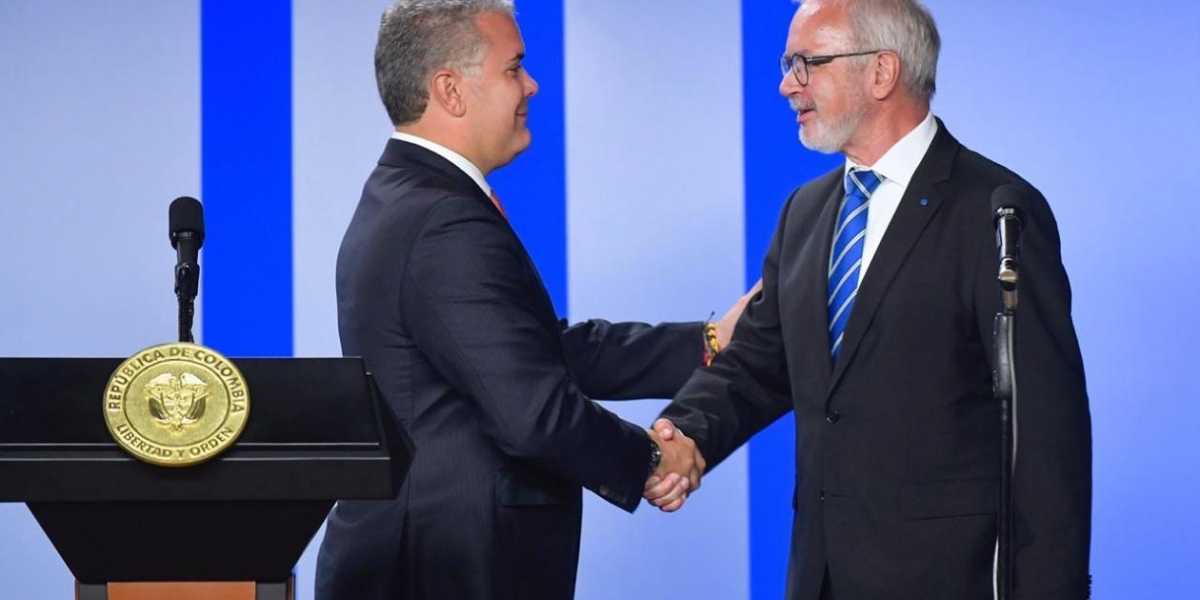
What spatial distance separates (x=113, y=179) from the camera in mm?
3766

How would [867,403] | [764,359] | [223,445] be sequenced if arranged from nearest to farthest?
[223,445] → [867,403] → [764,359]

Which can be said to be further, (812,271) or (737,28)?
(737,28)

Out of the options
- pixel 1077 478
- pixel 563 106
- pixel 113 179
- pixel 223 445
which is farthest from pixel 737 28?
pixel 223 445

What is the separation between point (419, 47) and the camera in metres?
2.63

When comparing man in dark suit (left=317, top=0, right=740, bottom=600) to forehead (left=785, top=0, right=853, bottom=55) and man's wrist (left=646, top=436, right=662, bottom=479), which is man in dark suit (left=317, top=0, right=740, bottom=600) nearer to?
man's wrist (left=646, top=436, right=662, bottom=479)

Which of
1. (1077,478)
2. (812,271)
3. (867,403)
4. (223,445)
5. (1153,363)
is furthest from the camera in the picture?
(1153,363)

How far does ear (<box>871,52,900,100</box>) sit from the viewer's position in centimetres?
263

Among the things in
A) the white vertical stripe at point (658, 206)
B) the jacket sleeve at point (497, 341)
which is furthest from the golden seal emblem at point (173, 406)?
the white vertical stripe at point (658, 206)

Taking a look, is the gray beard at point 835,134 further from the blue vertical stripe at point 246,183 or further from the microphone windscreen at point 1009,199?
the blue vertical stripe at point 246,183

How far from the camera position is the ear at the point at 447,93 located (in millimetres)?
2623

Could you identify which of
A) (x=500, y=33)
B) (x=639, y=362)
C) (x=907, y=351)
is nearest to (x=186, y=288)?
(x=500, y=33)

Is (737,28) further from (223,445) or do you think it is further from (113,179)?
(223,445)

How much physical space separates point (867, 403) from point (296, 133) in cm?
188

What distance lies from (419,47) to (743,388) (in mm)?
889
